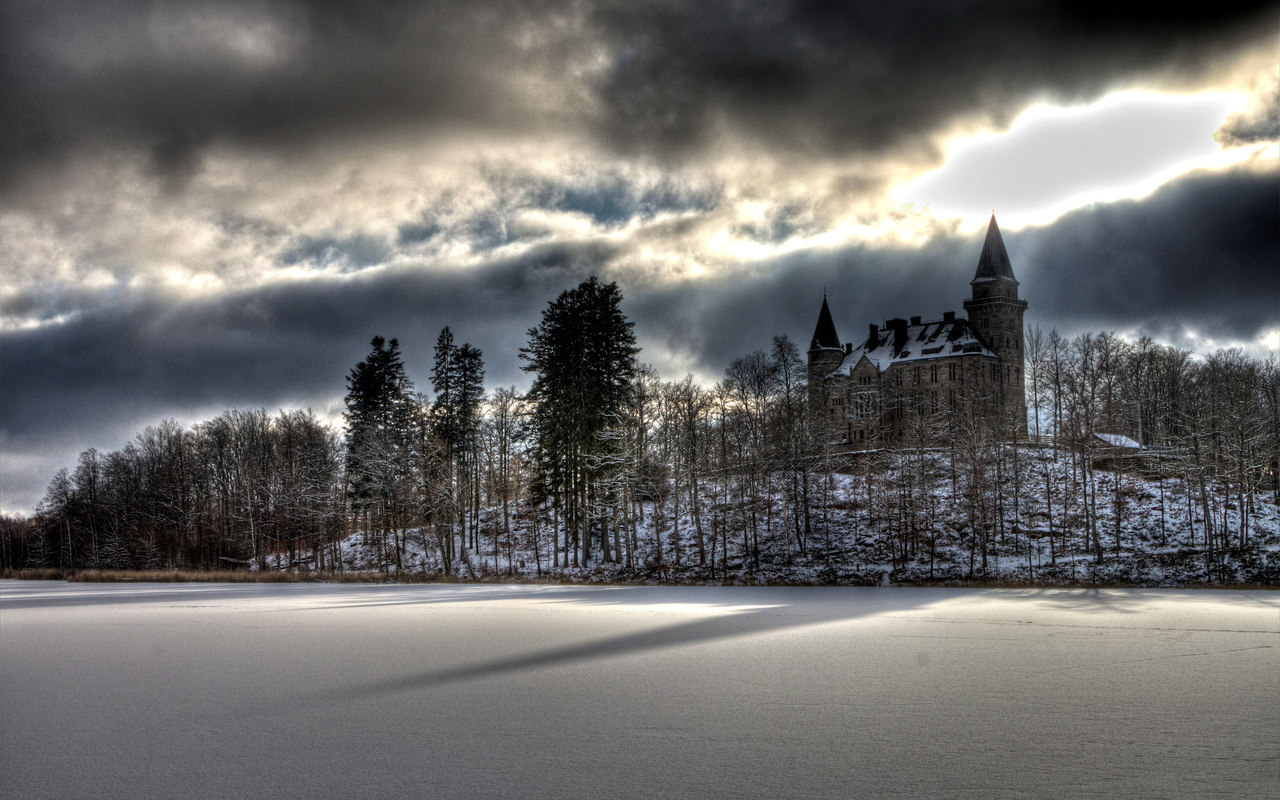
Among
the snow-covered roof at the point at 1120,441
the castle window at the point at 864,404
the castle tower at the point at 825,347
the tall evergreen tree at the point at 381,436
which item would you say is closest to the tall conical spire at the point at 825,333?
the castle tower at the point at 825,347

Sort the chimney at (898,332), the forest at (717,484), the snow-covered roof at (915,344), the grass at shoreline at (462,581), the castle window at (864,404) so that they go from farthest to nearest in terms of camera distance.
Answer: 1. the chimney at (898,332)
2. the snow-covered roof at (915,344)
3. the castle window at (864,404)
4. the forest at (717,484)
5. the grass at shoreline at (462,581)

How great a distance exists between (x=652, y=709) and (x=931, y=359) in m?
96.7

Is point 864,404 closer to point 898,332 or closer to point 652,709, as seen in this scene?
point 898,332

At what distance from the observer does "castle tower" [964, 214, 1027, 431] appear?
339 ft

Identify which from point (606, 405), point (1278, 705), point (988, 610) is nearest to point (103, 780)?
point (1278, 705)

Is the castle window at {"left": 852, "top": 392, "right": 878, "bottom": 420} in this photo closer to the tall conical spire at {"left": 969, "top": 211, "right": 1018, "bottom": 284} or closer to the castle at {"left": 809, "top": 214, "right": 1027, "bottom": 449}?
the castle at {"left": 809, "top": 214, "right": 1027, "bottom": 449}

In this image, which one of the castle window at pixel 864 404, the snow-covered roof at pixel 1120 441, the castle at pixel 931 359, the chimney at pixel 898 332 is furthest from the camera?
the chimney at pixel 898 332

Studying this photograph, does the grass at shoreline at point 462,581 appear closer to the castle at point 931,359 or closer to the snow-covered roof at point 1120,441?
the snow-covered roof at point 1120,441

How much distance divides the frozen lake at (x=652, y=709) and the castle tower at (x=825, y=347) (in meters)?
90.0

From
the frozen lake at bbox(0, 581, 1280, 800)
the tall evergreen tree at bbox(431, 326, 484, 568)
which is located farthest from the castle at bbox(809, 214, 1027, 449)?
the frozen lake at bbox(0, 581, 1280, 800)

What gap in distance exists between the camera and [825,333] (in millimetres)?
110062

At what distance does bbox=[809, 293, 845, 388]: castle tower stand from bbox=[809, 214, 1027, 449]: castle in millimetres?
126

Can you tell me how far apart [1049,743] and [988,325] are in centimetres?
10496

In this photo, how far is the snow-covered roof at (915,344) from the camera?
9975 cm
